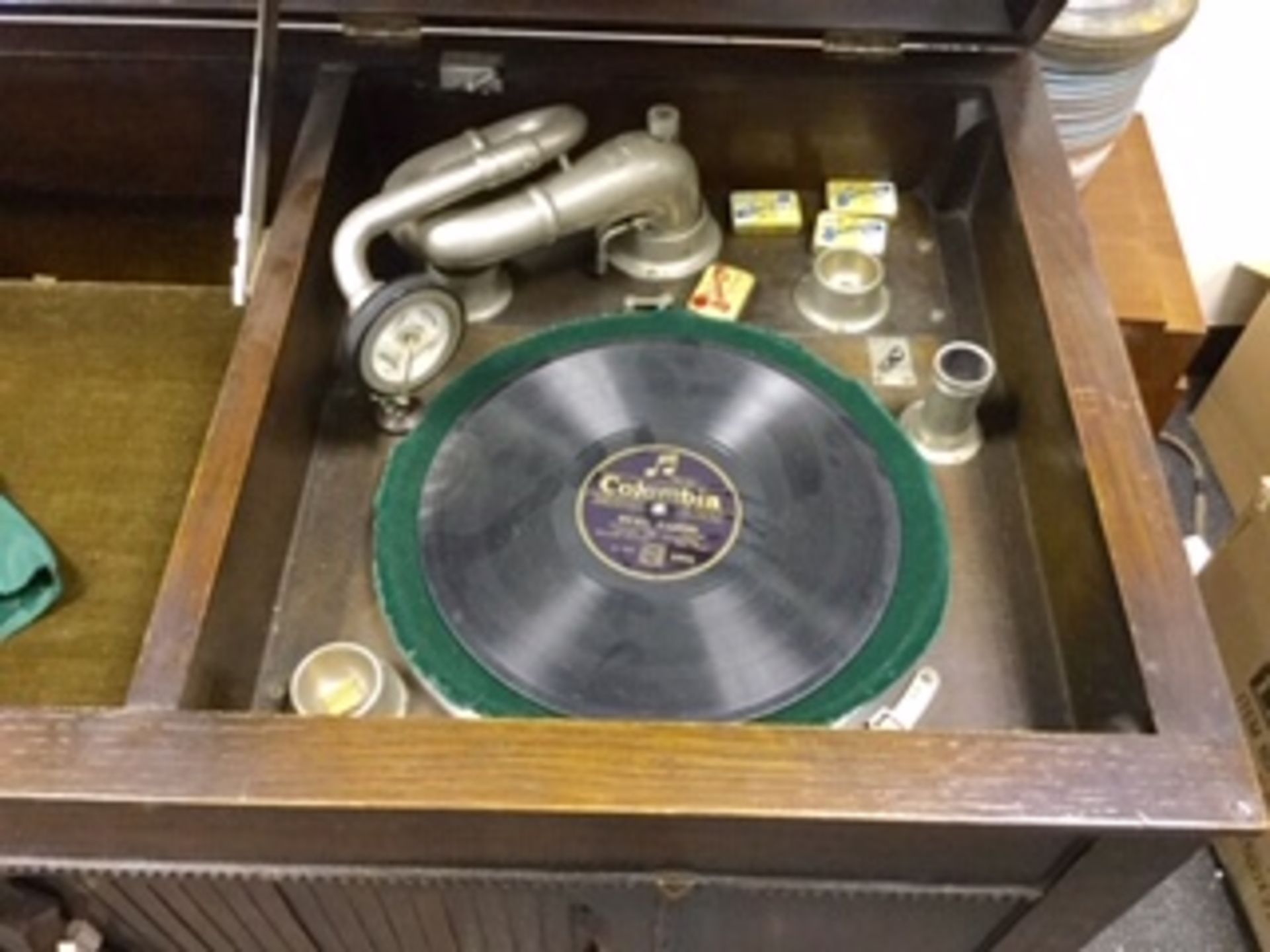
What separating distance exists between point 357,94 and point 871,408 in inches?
19.7

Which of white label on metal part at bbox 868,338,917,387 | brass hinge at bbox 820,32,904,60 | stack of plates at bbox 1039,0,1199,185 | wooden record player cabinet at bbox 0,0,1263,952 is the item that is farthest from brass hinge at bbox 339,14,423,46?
stack of plates at bbox 1039,0,1199,185

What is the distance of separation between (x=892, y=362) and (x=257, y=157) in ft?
1.72

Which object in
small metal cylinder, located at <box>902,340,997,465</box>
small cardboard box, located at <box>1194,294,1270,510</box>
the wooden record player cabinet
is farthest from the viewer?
small cardboard box, located at <box>1194,294,1270,510</box>

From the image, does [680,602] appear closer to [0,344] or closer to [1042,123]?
[1042,123]

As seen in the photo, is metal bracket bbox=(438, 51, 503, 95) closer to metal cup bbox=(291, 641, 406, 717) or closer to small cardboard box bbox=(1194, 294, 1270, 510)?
metal cup bbox=(291, 641, 406, 717)

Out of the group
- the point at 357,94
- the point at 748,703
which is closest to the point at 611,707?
the point at 748,703

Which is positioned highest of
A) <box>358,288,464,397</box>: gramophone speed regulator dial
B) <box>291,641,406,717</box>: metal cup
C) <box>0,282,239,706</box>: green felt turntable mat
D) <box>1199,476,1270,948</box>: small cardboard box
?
<box>358,288,464,397</box>: gramophone speed regulator dial

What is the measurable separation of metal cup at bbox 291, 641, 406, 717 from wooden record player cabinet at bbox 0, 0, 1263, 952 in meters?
0.04

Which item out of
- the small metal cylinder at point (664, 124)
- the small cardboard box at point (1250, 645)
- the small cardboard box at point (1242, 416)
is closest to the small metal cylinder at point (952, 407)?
the small metal cylinder at point (664, 124)

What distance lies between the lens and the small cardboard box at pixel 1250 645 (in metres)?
1.48

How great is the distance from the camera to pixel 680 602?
871 mm

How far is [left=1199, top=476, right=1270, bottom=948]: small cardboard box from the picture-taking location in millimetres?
1479

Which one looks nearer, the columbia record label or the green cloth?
the columbia record label

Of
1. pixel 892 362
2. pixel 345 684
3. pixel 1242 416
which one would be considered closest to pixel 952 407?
pixel 892 362
